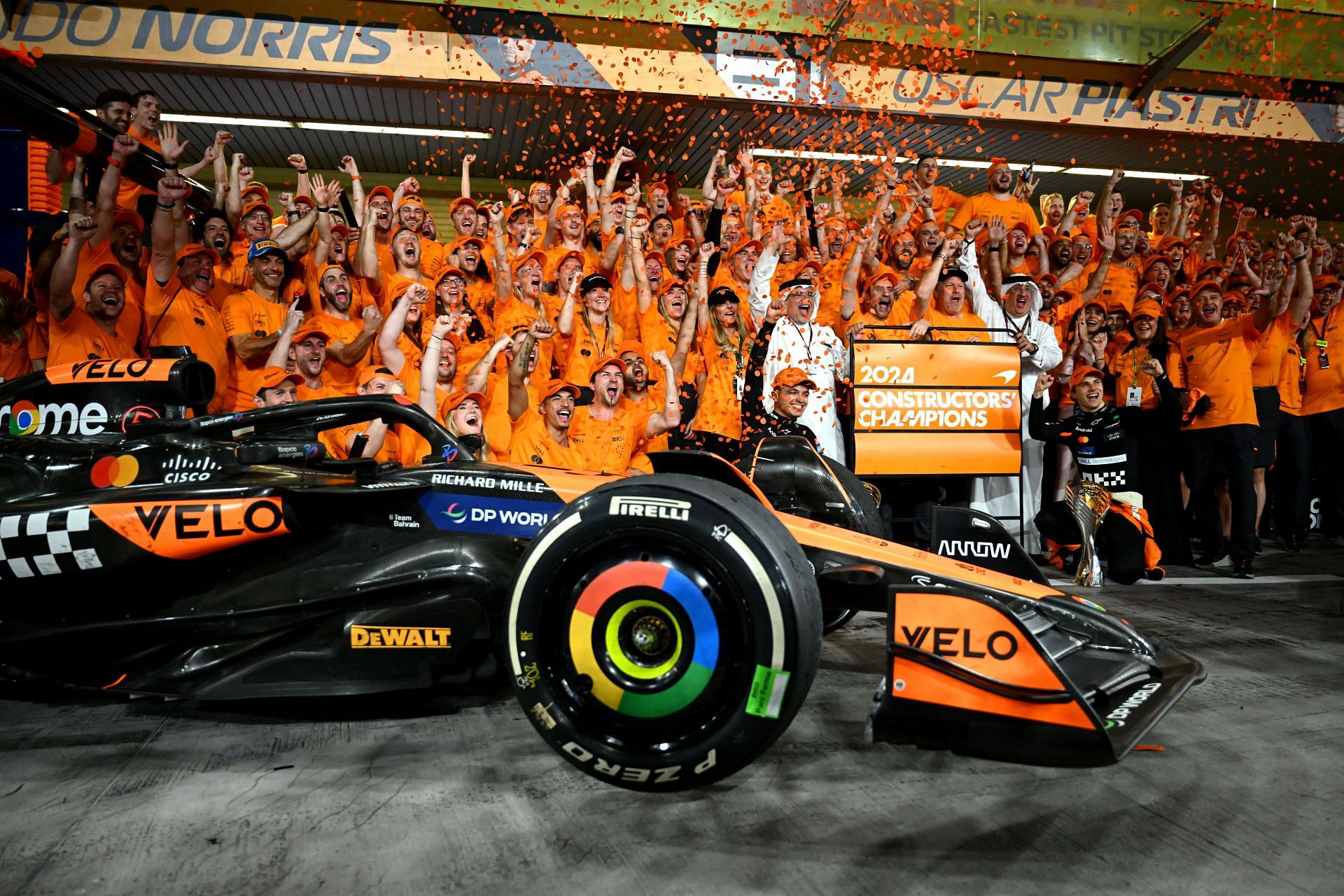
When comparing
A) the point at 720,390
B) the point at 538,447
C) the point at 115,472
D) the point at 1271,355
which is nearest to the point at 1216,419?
the point at 1271,355

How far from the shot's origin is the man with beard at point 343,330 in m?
5.21

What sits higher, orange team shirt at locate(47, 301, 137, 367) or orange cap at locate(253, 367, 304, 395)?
orange team shirt at locate(47, 301, 137, 367)

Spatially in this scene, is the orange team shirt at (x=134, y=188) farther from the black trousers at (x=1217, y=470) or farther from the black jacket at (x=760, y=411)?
the black trousers at (x=1217, y=470)

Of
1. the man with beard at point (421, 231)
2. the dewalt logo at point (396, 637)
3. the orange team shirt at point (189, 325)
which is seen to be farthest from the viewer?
the man with beard at point (421, 231)

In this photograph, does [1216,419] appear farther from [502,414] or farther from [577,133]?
[577,133]

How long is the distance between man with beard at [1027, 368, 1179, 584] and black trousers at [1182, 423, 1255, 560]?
0.39 m

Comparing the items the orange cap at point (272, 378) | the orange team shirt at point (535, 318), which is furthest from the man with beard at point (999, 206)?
the orange cap at point (272, 378)

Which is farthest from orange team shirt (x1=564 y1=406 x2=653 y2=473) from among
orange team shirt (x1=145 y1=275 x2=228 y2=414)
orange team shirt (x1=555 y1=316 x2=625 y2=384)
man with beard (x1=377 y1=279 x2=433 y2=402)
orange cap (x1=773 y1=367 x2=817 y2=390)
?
orange team shirt (x1=145 y1=275 x2=228 y2=414)

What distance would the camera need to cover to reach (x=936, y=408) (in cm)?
609

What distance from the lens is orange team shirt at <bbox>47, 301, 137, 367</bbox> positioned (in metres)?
4.74

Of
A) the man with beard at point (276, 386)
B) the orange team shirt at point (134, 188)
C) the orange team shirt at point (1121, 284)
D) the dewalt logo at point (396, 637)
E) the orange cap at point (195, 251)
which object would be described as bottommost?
the dewalt logo at point (396, 637)

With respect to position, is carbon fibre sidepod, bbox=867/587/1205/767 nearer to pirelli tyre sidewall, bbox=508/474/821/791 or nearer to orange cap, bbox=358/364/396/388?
pirelli tyre sidewall, bbox=508/474/821/791

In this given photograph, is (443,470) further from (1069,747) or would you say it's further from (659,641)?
(1069,747)

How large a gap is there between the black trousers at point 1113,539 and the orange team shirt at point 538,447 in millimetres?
3381
